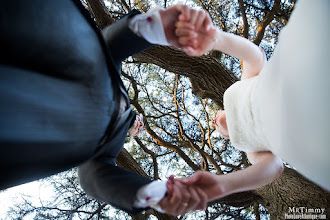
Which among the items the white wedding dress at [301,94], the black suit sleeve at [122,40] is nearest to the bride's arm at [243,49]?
the white wedding dress at [301,94]

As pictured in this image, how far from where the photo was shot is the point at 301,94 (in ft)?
1.81

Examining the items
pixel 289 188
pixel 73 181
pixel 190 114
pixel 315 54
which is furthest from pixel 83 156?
pixel 73 181

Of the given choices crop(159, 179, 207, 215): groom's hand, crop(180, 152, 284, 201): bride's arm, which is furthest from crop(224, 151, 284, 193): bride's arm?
crop(159, 179, 207, 215): groom's hand

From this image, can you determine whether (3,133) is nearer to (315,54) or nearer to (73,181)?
(315,54)

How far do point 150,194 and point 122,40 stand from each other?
1.54 ft

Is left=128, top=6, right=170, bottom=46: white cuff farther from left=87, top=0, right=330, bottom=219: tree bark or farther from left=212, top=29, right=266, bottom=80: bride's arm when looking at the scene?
left=87, top=0, right=330, bottom=219: tree bark

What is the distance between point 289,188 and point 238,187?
50.0 inches

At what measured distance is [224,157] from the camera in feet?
10.3

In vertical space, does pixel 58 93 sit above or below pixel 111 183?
above

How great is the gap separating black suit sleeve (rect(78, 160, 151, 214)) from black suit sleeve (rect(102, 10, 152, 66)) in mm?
345

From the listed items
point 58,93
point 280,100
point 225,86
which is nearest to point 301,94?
point 280,100

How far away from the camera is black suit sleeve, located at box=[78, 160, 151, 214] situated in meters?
0.71

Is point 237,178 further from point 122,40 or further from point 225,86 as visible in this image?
point 225,86

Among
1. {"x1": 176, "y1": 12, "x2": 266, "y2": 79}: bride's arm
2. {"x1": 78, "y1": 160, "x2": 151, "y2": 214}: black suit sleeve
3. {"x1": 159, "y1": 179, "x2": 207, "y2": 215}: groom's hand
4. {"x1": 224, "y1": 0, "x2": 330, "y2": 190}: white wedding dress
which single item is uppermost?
{"x1": 176, "y1": 12, "x2": 266, "y2": 79}: bride's arm
